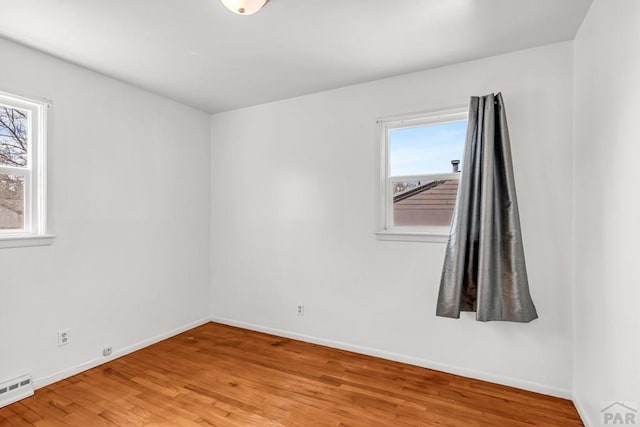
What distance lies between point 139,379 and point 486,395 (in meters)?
2.61

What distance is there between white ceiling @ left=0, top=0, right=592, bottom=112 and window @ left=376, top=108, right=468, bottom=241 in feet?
1.56

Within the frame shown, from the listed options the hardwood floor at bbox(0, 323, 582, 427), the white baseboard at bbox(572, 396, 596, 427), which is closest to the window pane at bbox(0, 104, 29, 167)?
the hardwood floor at bbox(0, 323, 582, 427)

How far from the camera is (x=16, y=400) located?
7.45 feet

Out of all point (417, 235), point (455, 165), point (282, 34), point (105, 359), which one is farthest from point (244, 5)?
point (105, 359)

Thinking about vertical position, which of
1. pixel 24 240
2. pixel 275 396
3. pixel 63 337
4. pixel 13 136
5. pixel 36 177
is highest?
pixel 13 136

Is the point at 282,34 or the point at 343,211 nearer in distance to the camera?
the point at 282,34

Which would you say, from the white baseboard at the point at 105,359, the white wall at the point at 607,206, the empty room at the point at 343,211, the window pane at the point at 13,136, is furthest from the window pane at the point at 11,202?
the white wall at the point at 607,206

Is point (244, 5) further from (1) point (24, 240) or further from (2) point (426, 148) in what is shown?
(1) point (24, 240)

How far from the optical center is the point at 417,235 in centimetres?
282

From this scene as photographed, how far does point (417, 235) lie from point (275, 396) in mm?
1667

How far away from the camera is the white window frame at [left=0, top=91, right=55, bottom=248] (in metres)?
2.45

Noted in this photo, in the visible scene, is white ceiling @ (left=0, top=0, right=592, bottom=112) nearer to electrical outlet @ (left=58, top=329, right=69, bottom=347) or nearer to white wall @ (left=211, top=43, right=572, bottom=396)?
white wall @ (left=211, top=43, right=572, bottom=396)

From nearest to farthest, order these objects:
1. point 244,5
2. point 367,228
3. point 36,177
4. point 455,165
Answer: point 244,5, point 36,177, point 455,165, point 367,228

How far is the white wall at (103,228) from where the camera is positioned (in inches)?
95.0
